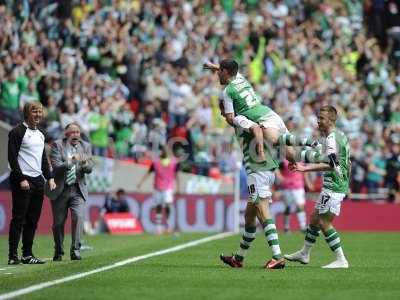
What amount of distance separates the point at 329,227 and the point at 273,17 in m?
20.4

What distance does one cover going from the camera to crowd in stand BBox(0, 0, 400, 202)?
29.4 m

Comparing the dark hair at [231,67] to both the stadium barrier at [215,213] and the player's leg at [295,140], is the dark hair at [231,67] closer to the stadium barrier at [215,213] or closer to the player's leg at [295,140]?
the player's leg at [295,140]

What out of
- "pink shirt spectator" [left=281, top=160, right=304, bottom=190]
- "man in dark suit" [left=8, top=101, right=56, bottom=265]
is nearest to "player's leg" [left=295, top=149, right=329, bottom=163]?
"man in dark suit" [left=8, top=101, right=56, bottom=265]

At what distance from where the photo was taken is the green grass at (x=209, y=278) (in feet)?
37.1

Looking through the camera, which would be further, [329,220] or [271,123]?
[329,220]

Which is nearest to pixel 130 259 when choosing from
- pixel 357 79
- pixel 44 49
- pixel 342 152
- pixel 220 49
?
pixel 342 152

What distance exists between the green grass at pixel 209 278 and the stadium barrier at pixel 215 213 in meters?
9.03

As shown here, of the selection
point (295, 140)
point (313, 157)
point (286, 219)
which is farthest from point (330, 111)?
point (286, 219)

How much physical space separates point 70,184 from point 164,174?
1147cm

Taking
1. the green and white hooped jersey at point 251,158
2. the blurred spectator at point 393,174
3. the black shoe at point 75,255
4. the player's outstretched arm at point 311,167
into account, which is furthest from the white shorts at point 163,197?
the player's outstretched arm at point 311,167

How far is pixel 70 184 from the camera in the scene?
56.1 ft

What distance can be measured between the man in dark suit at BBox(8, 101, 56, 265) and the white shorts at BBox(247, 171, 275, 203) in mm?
3124

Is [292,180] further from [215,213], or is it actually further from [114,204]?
[114,204]

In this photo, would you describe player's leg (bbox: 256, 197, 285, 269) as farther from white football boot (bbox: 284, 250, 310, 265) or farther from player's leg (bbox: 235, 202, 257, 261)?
white football boot (bbox: 284, 250, 310, 265)
